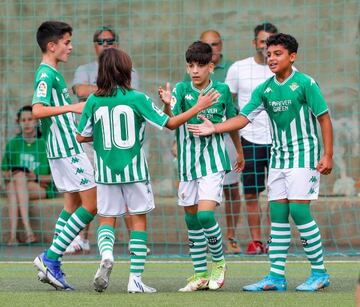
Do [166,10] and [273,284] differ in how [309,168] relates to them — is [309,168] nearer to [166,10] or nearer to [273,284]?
[273,284]

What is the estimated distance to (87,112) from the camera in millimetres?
8305

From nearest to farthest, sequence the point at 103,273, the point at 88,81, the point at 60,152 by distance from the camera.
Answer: the point at 103,273 < the point at 60,152 < the point at 88,81

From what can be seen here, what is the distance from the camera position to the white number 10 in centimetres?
825

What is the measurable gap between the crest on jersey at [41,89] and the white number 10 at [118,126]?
631mm

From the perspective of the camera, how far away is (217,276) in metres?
8.59

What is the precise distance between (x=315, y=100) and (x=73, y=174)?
6.08 feet

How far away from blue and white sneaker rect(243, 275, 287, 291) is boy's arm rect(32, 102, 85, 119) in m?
1.71

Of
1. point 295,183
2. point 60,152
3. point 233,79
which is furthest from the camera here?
point 233,79

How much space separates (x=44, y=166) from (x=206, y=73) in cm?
511

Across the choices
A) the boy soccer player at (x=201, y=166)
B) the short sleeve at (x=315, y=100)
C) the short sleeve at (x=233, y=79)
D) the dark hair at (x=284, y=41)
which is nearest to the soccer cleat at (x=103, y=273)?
the boy soccer player at (x=201, y=166)

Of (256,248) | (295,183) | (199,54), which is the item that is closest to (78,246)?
(256,248)

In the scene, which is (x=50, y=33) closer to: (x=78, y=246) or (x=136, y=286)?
(x=136, y=286)

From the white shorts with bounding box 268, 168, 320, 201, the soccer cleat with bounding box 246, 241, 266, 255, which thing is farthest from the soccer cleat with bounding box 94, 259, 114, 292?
the soccer cleat with bounding box 246, 241, 266, 255

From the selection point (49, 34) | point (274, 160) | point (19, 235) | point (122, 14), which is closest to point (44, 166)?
point (19, 235)
